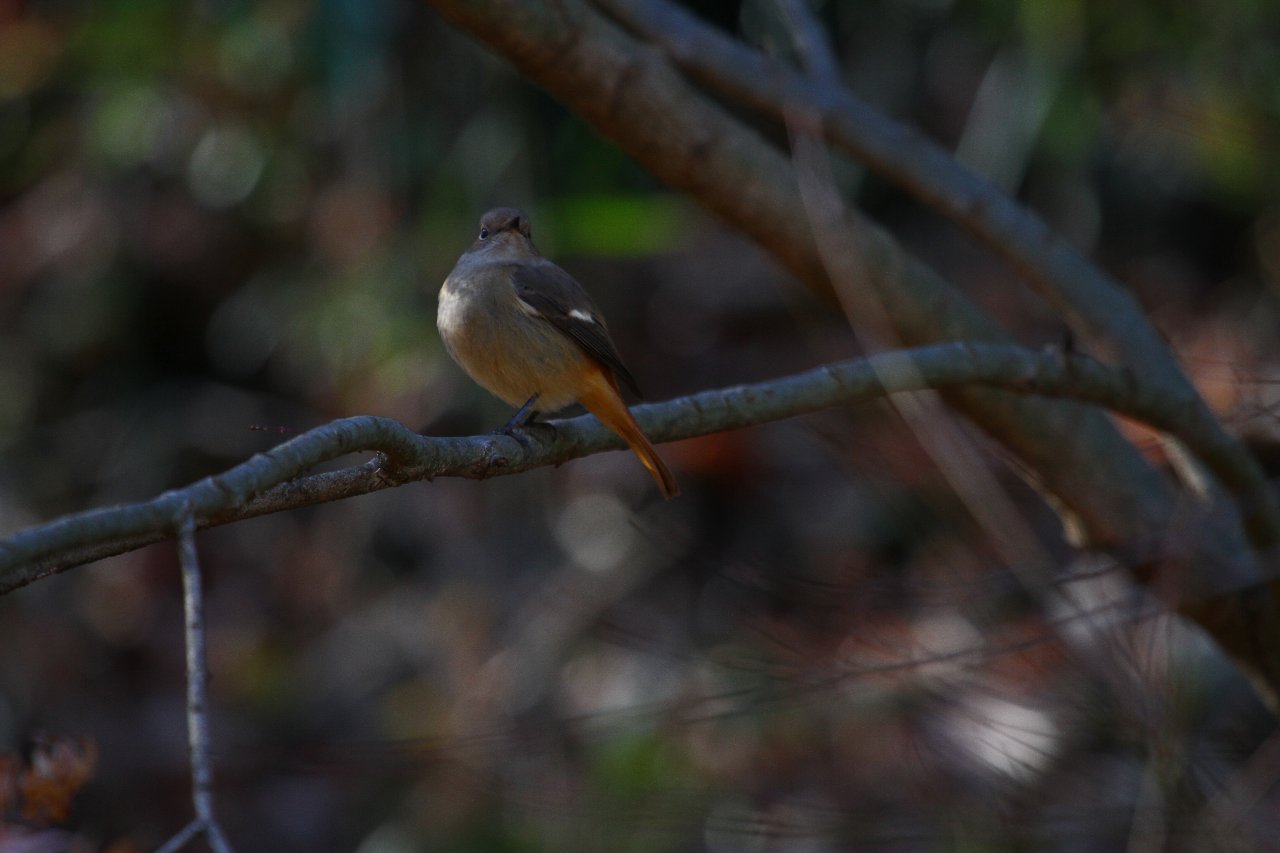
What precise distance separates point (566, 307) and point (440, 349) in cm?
303

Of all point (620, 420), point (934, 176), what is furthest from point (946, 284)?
point (620, 420)

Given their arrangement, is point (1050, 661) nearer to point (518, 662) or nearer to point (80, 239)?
point (518, 662)

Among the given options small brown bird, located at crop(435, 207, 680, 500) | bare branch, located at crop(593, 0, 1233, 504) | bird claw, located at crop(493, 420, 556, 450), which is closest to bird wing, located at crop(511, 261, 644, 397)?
small brown bird, located at crop(435, 207, 680, 500)

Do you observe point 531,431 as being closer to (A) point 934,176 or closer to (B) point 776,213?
(B) point 776,213

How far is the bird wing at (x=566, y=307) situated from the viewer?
3.27 m

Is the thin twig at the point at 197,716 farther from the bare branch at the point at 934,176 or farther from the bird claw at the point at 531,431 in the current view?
the bare branch at the point at 934,176

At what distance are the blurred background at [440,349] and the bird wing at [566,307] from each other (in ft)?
5.38

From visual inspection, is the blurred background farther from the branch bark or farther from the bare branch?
the bare branch

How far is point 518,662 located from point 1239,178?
3595 millimetres

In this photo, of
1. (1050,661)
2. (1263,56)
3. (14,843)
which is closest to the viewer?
(14,843)

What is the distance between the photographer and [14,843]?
272 cm

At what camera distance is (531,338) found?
10.8 ft

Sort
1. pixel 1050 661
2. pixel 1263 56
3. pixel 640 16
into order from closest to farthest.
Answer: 1. pixel 640 16
2. pixel 1050 661
3. pixel 1263 56

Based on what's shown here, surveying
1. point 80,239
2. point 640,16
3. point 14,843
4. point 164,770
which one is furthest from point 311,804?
point 640,16
